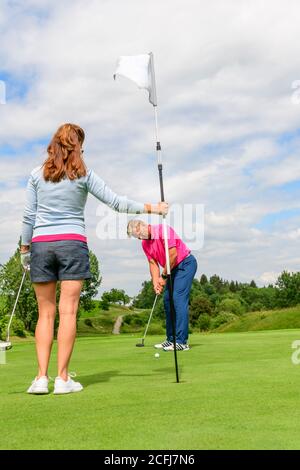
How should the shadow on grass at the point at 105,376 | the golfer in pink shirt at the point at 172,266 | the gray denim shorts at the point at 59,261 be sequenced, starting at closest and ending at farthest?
the gray denim shorts at the point at 59,261 → the shadow on grass at the point at 105,376 → the golfer in pink shirt at the point at 172,266

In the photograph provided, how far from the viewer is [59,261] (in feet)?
17.9

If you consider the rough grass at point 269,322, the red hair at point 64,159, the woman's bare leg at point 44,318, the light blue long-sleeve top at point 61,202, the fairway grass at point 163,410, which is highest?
the red hair at point 64,159

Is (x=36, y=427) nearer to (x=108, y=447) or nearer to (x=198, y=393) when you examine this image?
(x=108, y=447)

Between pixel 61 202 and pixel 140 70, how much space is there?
6.62 feet

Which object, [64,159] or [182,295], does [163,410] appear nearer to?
[64,159]

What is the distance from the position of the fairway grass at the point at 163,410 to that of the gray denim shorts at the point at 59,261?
1.02 meters

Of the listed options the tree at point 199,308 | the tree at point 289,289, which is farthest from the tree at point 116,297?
the tree at point 289,289

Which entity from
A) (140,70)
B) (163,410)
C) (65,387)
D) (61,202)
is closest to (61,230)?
(61,202)

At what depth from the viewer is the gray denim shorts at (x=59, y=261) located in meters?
5.43

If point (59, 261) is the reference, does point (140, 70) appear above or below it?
above

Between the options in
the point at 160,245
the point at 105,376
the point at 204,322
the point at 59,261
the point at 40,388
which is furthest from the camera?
the point at 204,322

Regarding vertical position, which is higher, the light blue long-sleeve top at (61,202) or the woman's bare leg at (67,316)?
the light blue long-sleeve top at (61,202)

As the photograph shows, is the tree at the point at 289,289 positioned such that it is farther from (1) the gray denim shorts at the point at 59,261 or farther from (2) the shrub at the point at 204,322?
(1) the gray denim shorts at the point at 59,261
